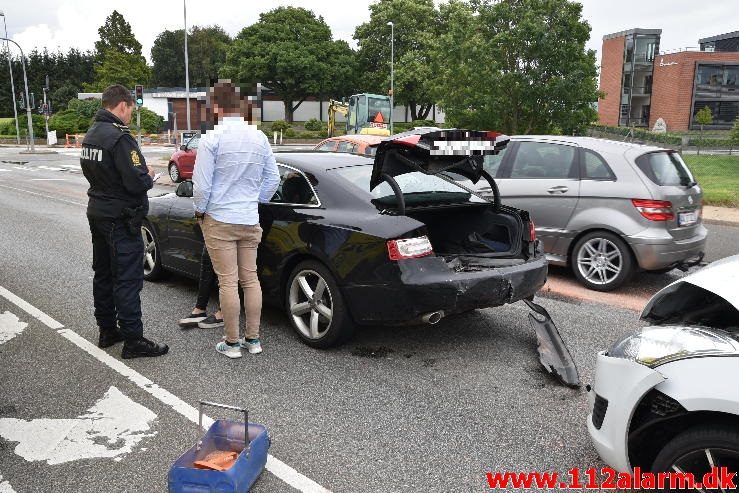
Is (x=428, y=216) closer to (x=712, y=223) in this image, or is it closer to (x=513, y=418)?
(x=513, y=418)

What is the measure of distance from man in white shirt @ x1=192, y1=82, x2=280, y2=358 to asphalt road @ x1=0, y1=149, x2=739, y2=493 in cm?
54

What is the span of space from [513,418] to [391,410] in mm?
713

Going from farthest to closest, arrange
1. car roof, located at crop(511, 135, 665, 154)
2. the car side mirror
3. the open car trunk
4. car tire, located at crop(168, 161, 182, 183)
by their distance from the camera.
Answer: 1. car tire, located at crop(168, 161, 182, 183)
2. car roof, located at crop(511, 135, 665, 154)
3. the car side mirror
4. the open car trunk

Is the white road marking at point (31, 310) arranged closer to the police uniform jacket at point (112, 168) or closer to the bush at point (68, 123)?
the police uniform jacket at point (112, 168)

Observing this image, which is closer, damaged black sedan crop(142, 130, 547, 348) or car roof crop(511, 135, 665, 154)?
damaged black sedan crop(142, 130, 547, 348)

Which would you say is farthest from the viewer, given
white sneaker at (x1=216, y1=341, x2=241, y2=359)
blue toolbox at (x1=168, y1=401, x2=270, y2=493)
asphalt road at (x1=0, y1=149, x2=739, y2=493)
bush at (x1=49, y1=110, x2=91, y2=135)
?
bush at (x1=49, y1=110, x2=91, y2=135)

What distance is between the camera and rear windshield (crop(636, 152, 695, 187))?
644 centimetres

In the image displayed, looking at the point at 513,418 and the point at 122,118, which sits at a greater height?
the point at 122,118

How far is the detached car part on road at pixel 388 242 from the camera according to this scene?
4254 millimetres

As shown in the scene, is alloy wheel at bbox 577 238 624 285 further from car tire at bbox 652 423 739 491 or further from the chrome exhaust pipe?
car tire at bbox 652 423 739 491

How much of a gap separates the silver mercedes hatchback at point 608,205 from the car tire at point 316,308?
9.26ft

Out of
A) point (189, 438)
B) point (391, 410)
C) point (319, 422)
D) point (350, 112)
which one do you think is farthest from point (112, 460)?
point (350, 112)

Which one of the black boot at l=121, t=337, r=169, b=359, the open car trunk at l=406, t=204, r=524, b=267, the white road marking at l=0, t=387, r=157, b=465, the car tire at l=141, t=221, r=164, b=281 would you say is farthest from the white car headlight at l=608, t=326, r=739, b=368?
the car tire at l=141, t=221, r=164, b=281

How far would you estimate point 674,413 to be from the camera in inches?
97.3
